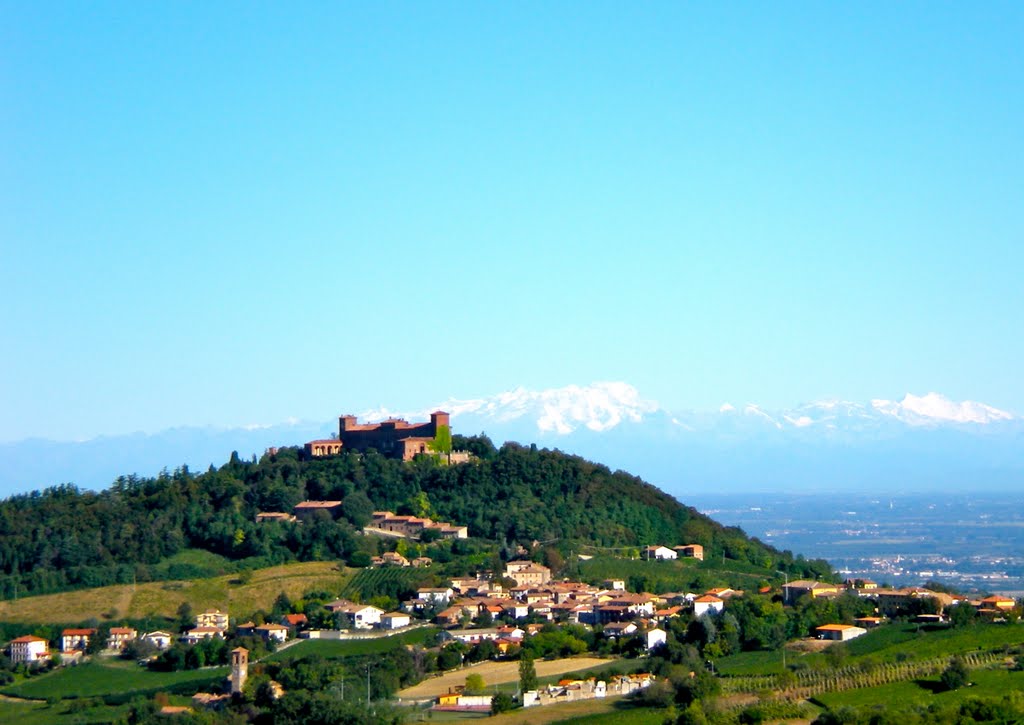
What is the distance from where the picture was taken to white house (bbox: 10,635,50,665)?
44.0m

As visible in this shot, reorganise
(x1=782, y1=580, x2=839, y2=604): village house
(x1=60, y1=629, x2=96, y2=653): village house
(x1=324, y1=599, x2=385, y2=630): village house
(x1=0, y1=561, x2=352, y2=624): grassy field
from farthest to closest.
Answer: (x1=0, y1=561, x2=352, y2=624): grassy field → (x1=60, y1=629, x2=96, y2=653): village house → (x1=324, y1=599, x2=385, y2=630): village house → (x1=782, y1=580, x2=839, y2=604): village house

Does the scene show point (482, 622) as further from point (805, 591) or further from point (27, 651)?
point (27, 651)

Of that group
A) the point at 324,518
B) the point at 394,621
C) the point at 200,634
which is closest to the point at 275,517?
the point at 324,518

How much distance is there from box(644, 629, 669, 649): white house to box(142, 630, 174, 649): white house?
46.5ft

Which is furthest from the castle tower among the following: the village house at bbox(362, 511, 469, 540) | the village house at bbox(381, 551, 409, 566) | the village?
the village house at bbox(362, 511, 469, 540)

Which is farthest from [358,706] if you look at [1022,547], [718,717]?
[1022,547]

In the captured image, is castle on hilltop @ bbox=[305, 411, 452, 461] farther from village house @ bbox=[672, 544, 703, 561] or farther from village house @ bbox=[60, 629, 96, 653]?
village house @ bbox=[60, 629, 96, 653]

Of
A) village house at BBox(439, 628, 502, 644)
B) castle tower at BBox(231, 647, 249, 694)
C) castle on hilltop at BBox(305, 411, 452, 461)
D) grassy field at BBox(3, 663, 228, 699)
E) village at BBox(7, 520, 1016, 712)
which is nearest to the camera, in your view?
castle tower at BBox(231, 647, 249, 694)

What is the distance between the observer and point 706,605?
1689 inches

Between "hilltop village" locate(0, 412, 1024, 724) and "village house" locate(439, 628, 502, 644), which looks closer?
"hilltop village" locate(0, 412, 1024, 724)

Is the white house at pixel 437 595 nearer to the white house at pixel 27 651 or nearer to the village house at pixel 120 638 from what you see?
the village house at pixel 120 638

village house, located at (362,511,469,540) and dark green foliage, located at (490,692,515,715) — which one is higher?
village house, located at (362,511,469,540)

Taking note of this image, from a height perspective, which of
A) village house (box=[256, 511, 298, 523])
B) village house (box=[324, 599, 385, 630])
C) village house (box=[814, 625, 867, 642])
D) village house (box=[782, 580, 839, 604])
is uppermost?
village house (box=[256, 511, 298, 523])

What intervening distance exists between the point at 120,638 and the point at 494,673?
45.4 ft
